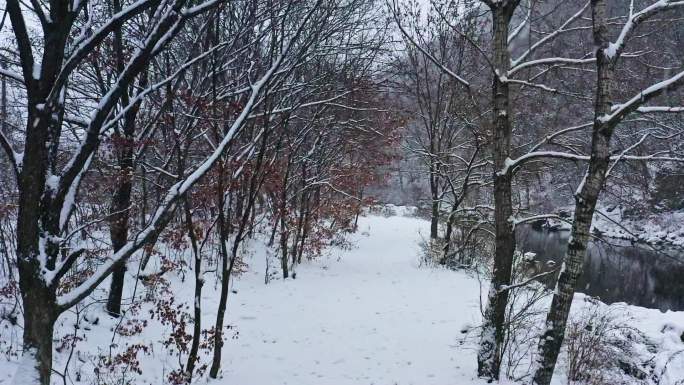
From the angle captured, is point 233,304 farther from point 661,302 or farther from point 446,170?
point 661,302

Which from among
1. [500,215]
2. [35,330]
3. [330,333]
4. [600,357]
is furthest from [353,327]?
[35,330]

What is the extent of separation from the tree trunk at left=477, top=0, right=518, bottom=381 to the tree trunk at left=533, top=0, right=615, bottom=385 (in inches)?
25.5

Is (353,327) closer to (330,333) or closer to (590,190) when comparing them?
(330,333)

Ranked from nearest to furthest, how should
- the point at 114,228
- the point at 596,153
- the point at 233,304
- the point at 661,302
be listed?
1. the point at 596,153
2. the point at 114,228
3. the point at 233,304
4. the point at 661,302

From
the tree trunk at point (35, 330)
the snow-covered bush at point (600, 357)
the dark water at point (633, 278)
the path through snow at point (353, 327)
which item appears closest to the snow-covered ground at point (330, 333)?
the path through snow at point (353, 327)

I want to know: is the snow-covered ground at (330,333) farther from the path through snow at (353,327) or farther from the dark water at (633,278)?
the dark water at (633,278)

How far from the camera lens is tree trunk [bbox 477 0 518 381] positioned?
15.5ft

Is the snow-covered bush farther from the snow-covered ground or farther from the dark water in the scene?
the dark water

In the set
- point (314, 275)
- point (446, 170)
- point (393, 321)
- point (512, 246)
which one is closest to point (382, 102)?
point (446, 170)

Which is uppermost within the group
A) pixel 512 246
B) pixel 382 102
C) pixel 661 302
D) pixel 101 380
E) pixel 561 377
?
pixel 382 102

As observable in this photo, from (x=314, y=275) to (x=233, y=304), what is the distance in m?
3.17

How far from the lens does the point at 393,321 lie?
7.39m

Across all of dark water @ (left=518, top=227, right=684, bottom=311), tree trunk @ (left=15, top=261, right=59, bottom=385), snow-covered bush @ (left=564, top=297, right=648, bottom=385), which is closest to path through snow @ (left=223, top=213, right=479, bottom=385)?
snow-covered bush @ (left=564, top=297, right=648, bottom=385)

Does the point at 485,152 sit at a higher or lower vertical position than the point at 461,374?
higher
